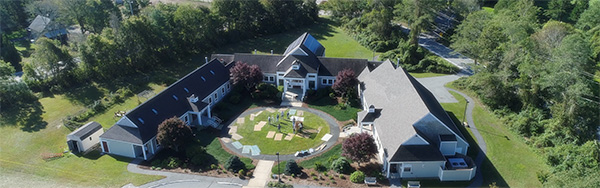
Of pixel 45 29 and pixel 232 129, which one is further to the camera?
pixel 45 29

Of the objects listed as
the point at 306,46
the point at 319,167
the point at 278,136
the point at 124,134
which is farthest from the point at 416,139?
the point at 124,134

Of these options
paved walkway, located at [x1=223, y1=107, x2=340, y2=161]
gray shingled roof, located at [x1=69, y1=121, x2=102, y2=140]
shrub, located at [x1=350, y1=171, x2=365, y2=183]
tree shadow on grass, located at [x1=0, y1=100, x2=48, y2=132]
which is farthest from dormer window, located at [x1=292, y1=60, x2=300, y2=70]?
tree shadow on grass, located at [x1=0, y1=100, x2=48, y2=132]

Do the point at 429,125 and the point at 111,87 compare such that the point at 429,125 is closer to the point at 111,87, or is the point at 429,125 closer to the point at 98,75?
the point at 111,87

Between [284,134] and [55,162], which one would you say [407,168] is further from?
[55,162]

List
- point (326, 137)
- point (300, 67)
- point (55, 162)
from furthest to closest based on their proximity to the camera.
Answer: point (300, 67), point (326, 137), point (55, 162)

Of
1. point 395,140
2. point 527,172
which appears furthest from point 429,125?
point 527,172
